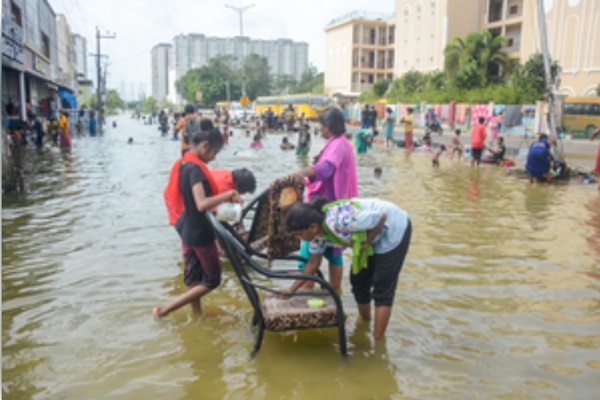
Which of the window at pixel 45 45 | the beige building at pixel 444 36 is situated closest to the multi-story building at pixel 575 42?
the beige building at pixel 444 36

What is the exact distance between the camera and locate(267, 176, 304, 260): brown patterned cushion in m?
4.07

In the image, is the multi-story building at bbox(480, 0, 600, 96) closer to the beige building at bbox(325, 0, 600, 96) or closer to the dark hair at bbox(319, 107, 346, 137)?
the beige building at bbox(325, 0, 600, 96)

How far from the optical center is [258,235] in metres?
5.18

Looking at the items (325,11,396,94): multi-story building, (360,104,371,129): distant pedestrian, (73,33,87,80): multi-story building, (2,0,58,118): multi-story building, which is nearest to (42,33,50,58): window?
(2,0,58,118): multi-story building

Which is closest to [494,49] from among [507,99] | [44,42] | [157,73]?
[507,99]

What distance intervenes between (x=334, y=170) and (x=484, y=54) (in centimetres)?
3746

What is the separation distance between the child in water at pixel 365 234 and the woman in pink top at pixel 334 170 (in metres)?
0.66

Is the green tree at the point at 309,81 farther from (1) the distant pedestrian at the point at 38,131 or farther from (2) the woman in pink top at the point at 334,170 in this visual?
(2) the woman in pink top at the point at 334,170

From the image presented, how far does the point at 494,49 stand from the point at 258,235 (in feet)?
125

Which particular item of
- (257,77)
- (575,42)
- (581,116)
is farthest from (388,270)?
(257,77)

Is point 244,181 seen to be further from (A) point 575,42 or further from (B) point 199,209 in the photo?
(A) point 575,42

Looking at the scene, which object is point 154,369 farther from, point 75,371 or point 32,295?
point 32,295

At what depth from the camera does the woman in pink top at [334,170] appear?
453 cm

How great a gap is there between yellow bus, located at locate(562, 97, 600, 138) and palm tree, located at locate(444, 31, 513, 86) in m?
11.3
